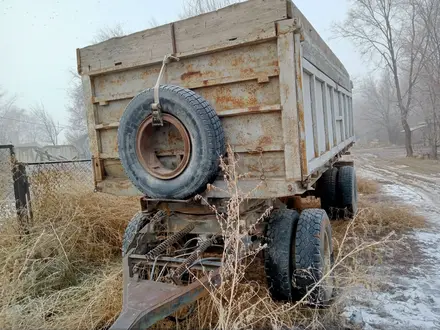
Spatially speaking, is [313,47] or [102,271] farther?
[102,271]

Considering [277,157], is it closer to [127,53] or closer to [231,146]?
[231,146]

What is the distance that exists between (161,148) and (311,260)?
1.63 m

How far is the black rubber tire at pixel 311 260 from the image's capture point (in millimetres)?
2785

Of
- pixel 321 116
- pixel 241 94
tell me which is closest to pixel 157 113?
pixel 241 94

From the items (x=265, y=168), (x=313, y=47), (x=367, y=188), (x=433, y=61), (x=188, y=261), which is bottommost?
(x=367, y=188)

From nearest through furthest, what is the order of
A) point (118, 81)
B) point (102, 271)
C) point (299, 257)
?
point (299, 257), point (118, 81), point (102, 271)

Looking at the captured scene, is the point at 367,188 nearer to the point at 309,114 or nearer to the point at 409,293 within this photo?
the point at 409,293

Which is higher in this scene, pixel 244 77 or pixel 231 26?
pixel 231 26

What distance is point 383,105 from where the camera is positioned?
41188 mm

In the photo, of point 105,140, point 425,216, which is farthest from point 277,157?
point 425,216

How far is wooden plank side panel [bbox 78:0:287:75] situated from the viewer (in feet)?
8.54

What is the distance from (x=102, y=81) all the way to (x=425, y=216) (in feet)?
19.0

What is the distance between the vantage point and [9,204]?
450 cm

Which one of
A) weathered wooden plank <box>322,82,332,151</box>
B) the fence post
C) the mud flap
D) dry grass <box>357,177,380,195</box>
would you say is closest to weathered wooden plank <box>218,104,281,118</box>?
the mud flap
